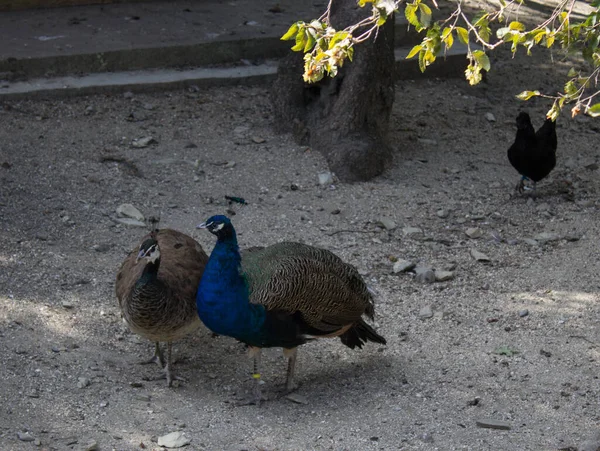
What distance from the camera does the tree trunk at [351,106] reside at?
7.73m

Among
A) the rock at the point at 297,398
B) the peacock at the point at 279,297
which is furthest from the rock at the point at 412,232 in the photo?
the rock at the point at 297,398

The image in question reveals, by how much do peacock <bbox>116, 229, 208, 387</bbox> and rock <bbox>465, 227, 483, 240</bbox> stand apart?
2.51 m

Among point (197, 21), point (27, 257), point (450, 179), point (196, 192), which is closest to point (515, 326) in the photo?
point (450, 179)

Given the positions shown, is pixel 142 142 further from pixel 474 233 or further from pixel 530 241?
pixel 530 241

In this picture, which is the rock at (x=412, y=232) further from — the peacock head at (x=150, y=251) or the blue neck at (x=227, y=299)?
the peacock head at (x=150, y=251)

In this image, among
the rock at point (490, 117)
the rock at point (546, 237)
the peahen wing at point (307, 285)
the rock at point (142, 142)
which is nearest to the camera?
the peahen wing at point (307, 285)

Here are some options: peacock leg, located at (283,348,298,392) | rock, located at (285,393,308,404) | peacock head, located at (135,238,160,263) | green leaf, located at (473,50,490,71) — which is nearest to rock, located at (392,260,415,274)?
peacock leg, located at (283,348,298,392)

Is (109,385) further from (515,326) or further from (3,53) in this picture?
(3,53)

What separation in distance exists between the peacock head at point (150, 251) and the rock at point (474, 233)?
122 inches

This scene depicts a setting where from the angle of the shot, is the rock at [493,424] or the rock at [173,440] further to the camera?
the rock at [493,424]

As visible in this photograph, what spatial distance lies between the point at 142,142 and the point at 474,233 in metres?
3.04

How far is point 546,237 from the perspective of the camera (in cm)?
705

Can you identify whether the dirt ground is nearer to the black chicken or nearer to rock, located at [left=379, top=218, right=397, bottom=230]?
rock, located at [left=379, top=218, right=397, bottom=230]

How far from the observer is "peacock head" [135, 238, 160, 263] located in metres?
4.78
